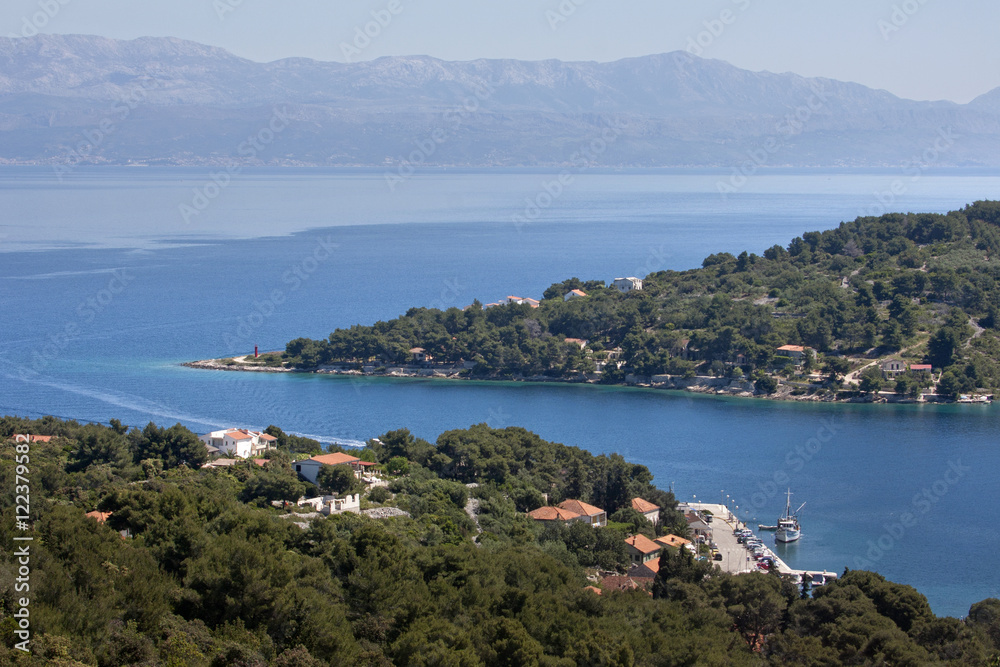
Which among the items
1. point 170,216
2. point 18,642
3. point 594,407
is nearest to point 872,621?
point 18,642

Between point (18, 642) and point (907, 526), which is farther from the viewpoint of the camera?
point (907, 526)

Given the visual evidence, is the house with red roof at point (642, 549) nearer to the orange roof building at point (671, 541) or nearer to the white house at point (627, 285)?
the orange roof building at point (671, 541)

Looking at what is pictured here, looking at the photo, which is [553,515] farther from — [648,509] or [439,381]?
[439,381]

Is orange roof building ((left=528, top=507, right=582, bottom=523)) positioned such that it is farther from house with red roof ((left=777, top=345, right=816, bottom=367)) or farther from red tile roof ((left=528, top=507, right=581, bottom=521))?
house with red roof ((left=777, top=345, right=816, bottom=367))

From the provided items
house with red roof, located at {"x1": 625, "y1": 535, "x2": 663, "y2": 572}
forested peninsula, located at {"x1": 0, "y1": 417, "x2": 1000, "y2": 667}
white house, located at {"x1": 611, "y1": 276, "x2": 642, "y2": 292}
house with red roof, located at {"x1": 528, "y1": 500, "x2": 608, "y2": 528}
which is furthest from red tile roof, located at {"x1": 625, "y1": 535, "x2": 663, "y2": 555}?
white house, located at {"x1": 611, "y1": 276, "x2": 642, "y2": 292}

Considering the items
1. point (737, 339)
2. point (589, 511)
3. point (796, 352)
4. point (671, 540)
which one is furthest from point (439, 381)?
point (671, 540)

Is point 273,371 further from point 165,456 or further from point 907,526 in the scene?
point 907,526
